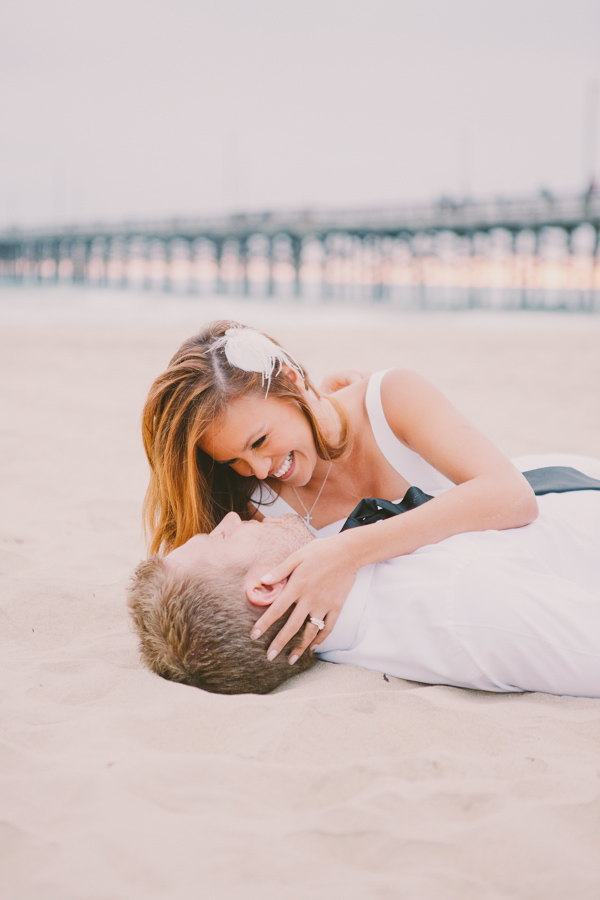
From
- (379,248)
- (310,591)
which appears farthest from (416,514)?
(379,248)

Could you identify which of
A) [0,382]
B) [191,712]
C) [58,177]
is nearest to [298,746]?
Result: [191,712]

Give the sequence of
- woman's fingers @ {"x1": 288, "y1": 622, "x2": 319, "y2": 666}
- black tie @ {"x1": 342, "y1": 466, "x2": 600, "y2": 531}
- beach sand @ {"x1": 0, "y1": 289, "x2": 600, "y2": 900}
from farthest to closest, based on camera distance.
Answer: black tie @ {"x1": 342, "y1": 466, "x2": 600, "y2": 531}, woman's fingers @ {"x1": 288, "y1": 622, "x2": 319, "y2": 666}, beach sand @ {"x1": 0, "y1": 289, "x2": 600, "y2": 900}

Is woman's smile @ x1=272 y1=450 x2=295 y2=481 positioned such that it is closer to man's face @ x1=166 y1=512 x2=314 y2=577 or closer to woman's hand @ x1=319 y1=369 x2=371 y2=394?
man's face @ x1=166 y1=512 x2=314 y2=577

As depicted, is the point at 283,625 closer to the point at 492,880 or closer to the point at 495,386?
the point at 492,880

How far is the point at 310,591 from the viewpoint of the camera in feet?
6.28

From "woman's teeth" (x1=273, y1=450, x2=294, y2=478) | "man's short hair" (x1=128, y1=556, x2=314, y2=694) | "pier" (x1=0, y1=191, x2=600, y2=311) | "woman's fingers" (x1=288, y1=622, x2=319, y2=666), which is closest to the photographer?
"man's short hair" (x1=128, y1=556, x2=314, y2=694)

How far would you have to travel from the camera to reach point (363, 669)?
6.94 ft

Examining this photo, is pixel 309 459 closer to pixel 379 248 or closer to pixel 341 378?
pixel 341 378

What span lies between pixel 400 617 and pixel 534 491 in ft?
2.83

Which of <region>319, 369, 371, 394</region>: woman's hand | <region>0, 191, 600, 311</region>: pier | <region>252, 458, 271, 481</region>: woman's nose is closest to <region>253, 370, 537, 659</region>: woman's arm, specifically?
<region>252, 458, 271, 481</region>: woman's nose

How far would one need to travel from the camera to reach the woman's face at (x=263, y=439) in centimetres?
223

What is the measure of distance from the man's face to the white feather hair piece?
0.47 metres

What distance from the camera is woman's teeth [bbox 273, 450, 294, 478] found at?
7.84 feet

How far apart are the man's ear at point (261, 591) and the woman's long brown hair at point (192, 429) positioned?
0.54 metres
